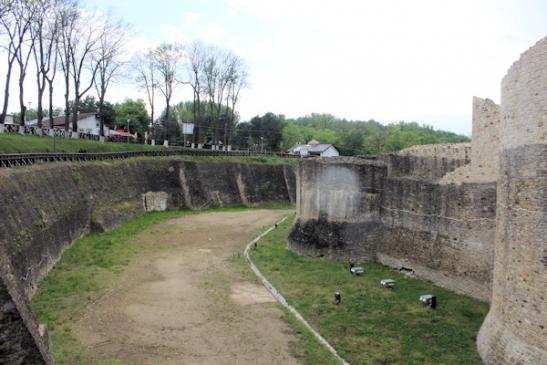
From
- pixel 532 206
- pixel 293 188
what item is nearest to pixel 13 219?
pixel 532 206

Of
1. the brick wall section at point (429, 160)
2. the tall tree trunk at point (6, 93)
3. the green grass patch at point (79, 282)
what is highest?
the tall tree trunk at point (6, 93)

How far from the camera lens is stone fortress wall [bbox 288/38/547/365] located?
861 centimetres

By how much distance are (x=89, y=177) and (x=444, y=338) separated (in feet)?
63.5

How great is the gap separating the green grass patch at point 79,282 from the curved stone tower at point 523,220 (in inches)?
312

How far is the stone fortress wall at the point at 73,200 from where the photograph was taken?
337 inches

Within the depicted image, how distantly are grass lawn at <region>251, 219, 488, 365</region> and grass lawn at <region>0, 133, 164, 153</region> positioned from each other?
13.4 meters

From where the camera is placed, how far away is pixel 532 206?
8.62 meters

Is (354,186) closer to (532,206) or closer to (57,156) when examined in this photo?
(532,206)

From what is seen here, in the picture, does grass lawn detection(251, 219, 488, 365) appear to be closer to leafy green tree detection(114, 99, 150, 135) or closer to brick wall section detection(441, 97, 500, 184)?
brick wall section detection(441, 97, 500, 184)

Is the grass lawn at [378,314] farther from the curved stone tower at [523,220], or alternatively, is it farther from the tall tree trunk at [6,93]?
the tall tree trunk at [6,93]

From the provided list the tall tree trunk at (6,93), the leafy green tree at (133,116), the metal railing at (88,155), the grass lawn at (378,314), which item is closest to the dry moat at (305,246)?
the grass lawn at (378,314)

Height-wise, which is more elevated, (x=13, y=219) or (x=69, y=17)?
(x=69, y=17)

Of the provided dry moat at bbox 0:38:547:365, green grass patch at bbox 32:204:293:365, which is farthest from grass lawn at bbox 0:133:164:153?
green grass patch at bbox 32:204:293:365

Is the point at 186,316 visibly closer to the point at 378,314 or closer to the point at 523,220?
the point at 378,314
